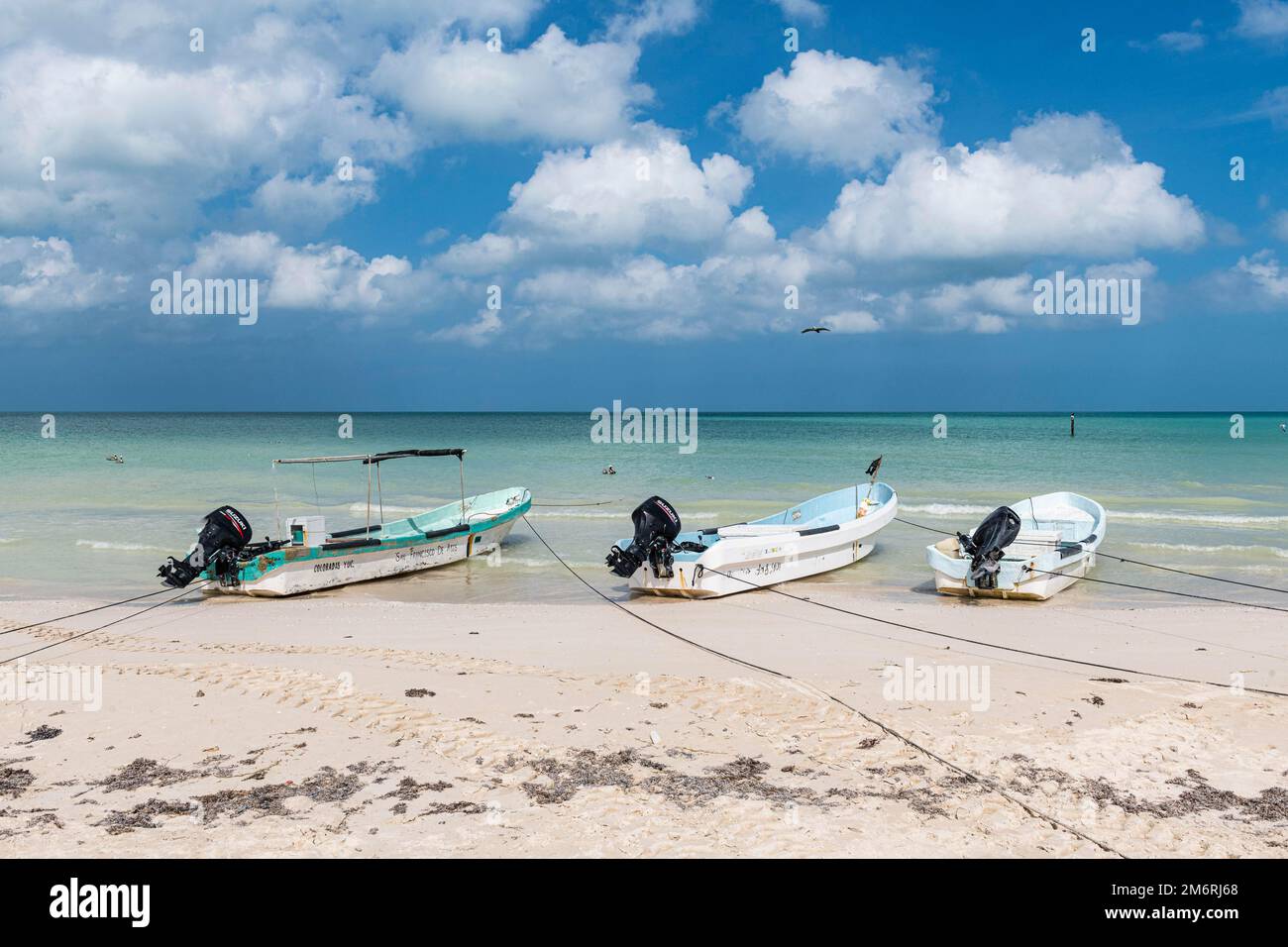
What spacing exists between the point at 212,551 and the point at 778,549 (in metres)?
9.06

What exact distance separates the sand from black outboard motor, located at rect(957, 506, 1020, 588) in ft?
6.30

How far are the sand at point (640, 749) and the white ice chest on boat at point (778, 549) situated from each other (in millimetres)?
2458

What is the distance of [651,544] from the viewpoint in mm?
13164

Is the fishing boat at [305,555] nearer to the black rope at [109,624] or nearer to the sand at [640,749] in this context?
the black rope at [109,624]

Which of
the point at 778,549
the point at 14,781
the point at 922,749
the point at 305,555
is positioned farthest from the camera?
the point at 778,549

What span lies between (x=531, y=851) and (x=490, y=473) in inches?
1434

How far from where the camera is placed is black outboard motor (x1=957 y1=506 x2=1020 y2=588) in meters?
12.7

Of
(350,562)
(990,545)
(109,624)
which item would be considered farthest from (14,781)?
(990,545)

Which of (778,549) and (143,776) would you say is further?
(778,549)

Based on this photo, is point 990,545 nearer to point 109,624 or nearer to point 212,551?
point 212,551

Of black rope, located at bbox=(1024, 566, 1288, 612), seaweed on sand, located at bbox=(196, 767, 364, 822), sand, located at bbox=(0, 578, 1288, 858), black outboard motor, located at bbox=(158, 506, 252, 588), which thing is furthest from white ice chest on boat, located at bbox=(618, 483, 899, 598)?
seaweed on sand, located at bbox=(196, 767, 364, 822)

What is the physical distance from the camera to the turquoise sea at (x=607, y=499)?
50.7 feet
